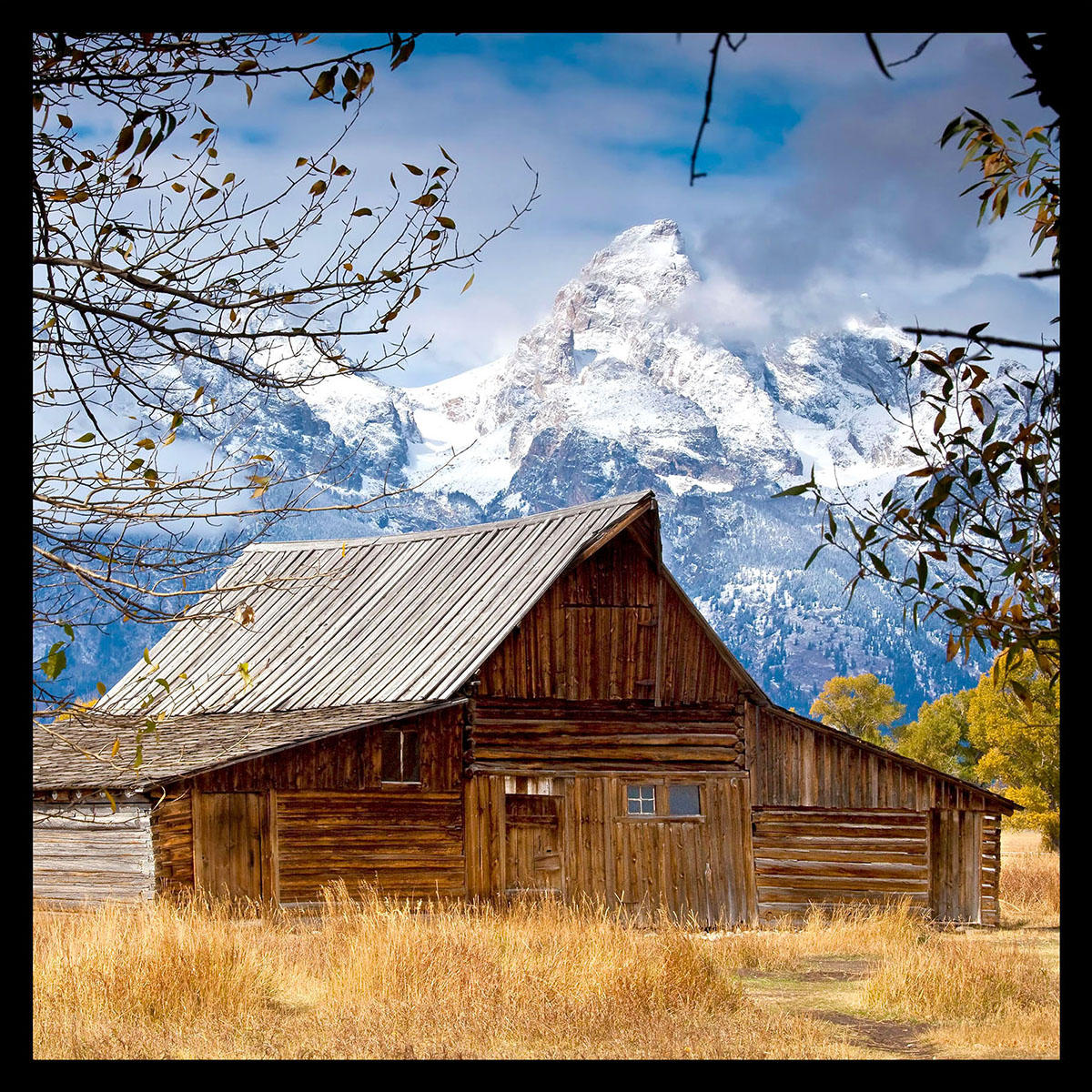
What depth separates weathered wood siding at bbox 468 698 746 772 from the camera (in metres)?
25.8

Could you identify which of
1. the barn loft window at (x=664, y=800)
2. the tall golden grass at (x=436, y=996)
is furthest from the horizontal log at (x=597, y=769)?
the tall golden grass at (x=436, y=996)

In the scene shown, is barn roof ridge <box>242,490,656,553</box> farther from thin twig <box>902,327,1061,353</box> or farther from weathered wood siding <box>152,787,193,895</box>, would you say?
thin twig <box>902,327,1061,353</box>

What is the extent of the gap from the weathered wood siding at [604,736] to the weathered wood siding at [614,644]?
246 mm

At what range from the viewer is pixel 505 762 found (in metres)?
25.8

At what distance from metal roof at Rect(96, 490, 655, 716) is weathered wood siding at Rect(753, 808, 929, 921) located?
6449 mm

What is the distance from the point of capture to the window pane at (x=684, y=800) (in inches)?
1069

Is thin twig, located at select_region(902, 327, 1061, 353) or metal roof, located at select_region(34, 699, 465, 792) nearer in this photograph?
thin twig, located at select_region(902, 327, 1061, 353)

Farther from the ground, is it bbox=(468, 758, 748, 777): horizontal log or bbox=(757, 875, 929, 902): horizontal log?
bbox=(468, 758, 748, 777): horizontal log

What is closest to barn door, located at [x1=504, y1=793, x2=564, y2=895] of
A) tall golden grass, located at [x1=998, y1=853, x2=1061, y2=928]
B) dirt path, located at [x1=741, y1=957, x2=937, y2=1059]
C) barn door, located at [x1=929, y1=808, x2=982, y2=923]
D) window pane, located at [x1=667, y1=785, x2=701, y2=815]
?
window pane, located at [x1=667, y1=785, x2=701, y2=815]

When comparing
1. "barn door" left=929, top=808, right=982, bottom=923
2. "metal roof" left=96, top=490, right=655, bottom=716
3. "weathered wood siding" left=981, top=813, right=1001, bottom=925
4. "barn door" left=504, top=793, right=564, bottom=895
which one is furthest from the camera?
"barn door" left=929, top=808, right=982, bottom=923

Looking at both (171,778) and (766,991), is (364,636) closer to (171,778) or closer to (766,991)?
(171,778)

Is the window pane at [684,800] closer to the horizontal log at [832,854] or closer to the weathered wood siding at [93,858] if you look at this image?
the horizontal log at [832,854]

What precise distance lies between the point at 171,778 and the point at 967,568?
1813 cm
